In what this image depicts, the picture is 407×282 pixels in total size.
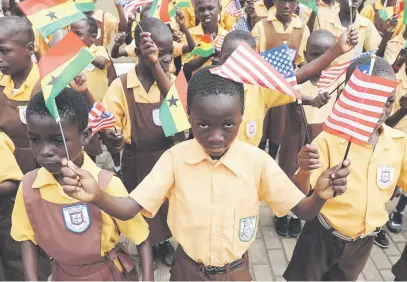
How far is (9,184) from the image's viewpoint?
7.98ft

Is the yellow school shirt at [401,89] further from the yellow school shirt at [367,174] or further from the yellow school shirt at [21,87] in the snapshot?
the yellow school shirt at [21,87]

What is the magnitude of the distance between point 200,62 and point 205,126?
270cm

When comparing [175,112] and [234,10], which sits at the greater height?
[175,112]

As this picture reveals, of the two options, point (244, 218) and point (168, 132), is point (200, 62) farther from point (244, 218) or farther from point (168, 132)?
point (244, 218)

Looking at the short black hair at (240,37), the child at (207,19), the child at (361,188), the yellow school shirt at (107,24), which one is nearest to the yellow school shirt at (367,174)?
the child at (361,188)

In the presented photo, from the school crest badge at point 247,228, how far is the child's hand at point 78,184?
0.72 m

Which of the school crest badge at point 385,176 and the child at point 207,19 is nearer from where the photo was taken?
the school crest badge at point 385,176

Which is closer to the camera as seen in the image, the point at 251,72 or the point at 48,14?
the point at 251,72

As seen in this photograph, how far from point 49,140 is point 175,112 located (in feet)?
2.93

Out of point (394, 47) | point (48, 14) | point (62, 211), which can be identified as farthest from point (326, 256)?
point (394, 47)

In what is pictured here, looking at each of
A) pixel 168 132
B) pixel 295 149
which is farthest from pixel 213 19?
pixel 168 132

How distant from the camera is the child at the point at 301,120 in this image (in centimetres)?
372

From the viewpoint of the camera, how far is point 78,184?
165cm

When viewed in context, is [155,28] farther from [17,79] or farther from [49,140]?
[49,140]
